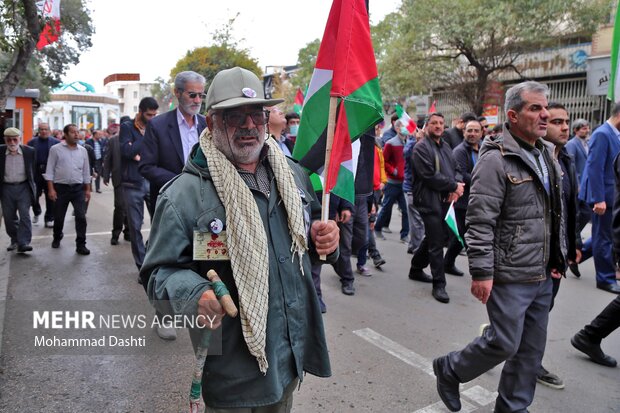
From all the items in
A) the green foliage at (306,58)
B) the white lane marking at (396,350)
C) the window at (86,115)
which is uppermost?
the green foliage at (306,58)

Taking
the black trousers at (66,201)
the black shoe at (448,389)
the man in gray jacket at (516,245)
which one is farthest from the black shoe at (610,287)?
the black trousers at (66,201)

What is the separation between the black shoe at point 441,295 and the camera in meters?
5.53

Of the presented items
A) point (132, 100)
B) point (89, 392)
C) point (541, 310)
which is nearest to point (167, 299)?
point (89, 392)

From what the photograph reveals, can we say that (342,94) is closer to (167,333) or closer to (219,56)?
(167,333)

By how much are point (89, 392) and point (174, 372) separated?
58cm

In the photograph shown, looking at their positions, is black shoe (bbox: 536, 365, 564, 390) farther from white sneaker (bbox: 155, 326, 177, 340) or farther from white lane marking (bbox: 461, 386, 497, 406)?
white sneaker (bbox: 155, 326, 177, 340)

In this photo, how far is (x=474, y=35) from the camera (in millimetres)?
20062

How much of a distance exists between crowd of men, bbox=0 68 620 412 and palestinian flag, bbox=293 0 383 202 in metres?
0.23

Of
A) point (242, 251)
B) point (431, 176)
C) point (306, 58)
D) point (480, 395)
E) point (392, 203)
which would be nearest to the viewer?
point (242, 251)

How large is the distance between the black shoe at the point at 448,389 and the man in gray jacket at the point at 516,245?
114mm

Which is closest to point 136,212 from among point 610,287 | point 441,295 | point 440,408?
point 441,295

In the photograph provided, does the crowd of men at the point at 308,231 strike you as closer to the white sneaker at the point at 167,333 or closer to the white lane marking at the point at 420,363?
the white sneaker at the point at 167,333

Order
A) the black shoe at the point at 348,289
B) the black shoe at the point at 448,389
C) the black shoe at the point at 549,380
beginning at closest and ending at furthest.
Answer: the black shoe at the point at 448,389 → the black shoe at the point at 549,380 → the black shoe at the point at 348,289

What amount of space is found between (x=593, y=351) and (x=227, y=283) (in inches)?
137
